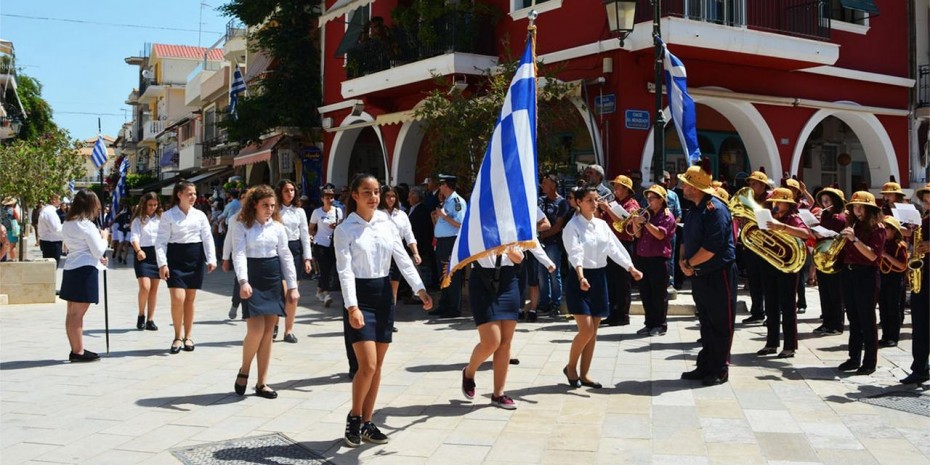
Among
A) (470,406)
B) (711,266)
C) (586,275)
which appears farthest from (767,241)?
(470,406)

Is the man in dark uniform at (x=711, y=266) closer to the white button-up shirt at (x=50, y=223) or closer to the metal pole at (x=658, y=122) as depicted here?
the metal pole at (x=658, y=122)

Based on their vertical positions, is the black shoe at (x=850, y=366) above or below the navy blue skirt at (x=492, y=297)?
below

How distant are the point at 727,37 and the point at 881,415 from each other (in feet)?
31.5

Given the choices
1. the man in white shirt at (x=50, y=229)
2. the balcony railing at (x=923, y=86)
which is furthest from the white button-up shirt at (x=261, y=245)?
the balcony railing at (x=923, y=86)

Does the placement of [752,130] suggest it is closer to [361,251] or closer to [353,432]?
[361,251]

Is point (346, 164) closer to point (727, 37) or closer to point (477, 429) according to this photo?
point (727, 37)

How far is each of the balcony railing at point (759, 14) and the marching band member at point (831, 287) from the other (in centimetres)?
558

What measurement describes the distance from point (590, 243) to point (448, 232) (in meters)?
4.27

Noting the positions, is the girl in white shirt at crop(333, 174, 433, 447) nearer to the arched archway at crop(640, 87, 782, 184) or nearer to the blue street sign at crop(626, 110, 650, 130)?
the blue street sign at crop(626, 110, 650, 130)

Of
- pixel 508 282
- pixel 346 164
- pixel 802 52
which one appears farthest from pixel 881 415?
pixel 346 164

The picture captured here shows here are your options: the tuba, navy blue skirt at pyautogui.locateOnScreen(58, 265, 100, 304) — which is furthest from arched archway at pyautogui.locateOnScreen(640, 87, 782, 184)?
navy blue skirt at pyautogui.locateOnScreen(58, 265, 100, 304)

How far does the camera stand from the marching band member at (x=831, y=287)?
9242mm

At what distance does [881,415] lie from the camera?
623 cm

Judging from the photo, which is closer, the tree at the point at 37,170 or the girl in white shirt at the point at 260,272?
the girl in white shirt at the point at 260,272
